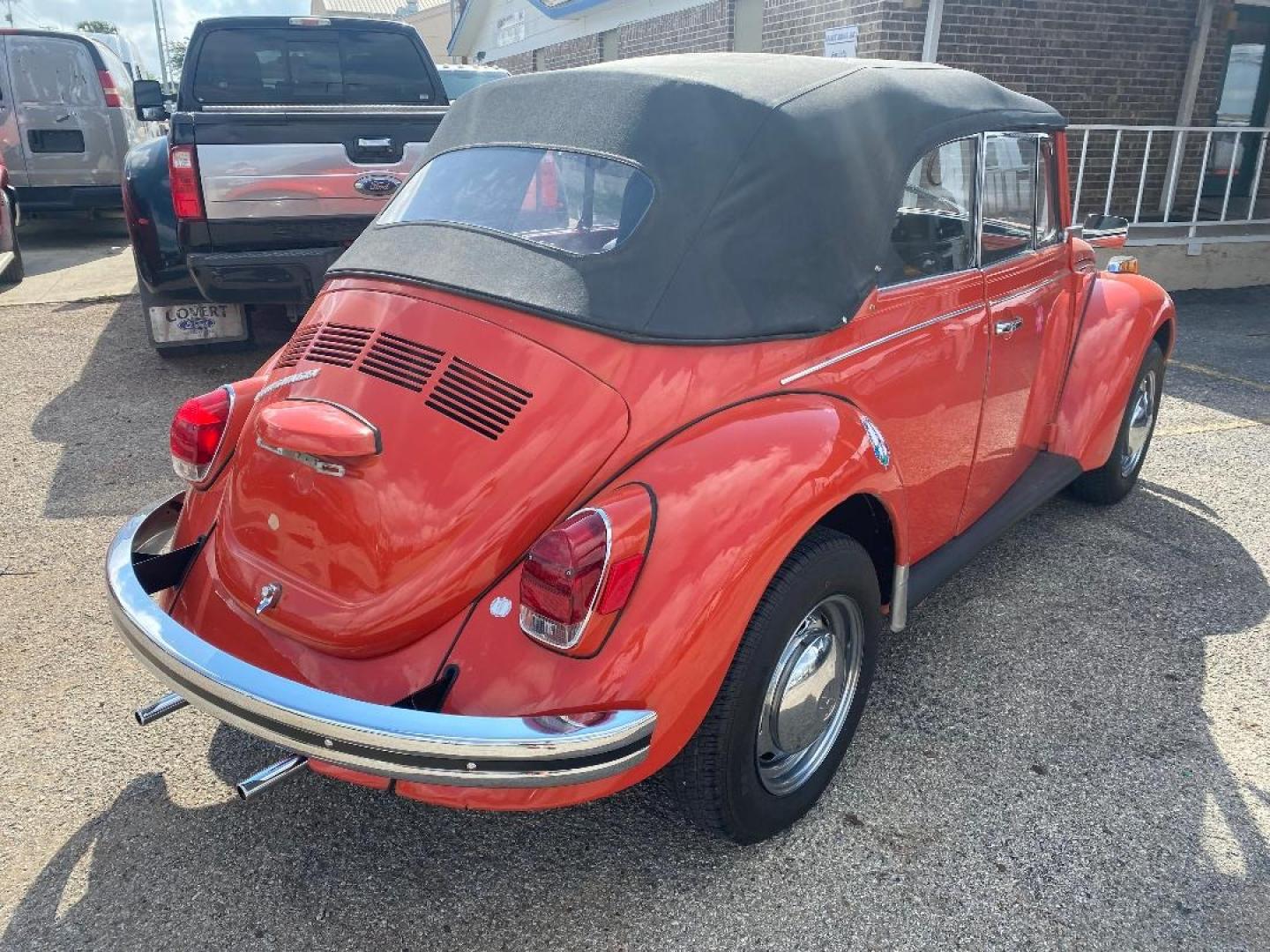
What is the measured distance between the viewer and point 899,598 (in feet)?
9.53

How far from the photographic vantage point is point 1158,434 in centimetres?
573

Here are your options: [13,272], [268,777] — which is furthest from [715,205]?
[13,272]

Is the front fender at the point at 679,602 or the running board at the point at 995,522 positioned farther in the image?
the running board at the point at 995,522

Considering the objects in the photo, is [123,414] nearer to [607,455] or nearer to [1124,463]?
[607,455]

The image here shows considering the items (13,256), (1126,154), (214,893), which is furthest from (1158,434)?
(13,256)

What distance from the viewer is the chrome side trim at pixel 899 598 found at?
114 inches

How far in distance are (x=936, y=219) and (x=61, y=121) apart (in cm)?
1184

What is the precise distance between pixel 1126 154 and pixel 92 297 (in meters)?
10.7

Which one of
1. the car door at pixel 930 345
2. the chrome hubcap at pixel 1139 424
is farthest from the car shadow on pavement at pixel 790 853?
the chrome hubcap at pixel 1139 424

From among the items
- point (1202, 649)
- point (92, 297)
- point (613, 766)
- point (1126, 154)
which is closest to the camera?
→ point (613, 766)

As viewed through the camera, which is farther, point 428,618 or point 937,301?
point 937,301

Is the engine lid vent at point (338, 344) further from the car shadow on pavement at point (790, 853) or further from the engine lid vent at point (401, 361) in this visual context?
the car shadow on pavement at point (790, 853)

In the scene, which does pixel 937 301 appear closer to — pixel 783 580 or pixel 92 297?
pixel 783 580

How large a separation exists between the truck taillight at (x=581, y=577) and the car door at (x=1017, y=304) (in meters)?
1.71
